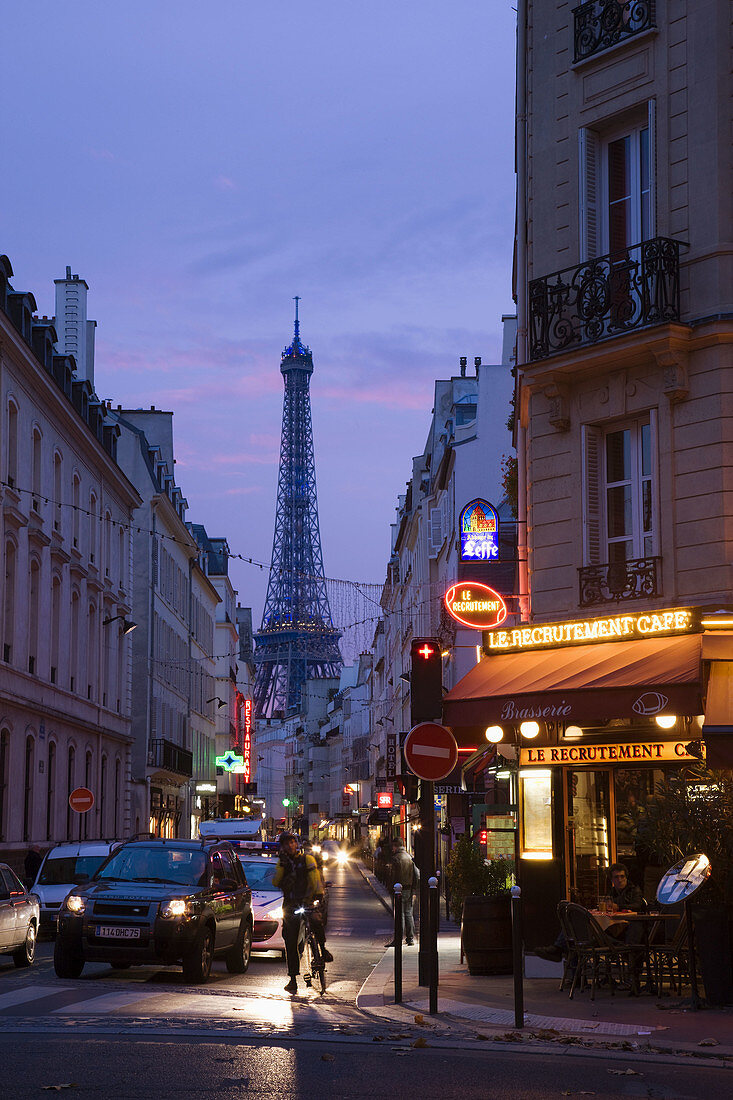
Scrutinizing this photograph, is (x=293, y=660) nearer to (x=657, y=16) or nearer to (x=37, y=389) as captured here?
(x=37, y=389)

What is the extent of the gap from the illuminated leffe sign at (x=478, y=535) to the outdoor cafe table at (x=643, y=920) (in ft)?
29.6

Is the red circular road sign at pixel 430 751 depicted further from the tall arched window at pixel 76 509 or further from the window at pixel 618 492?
the tall arched window at pixel 76 509

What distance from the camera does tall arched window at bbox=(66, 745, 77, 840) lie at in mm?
42625

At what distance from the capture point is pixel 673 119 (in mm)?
17859

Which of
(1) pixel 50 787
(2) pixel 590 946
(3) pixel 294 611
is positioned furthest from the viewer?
(3) pixel 294 611

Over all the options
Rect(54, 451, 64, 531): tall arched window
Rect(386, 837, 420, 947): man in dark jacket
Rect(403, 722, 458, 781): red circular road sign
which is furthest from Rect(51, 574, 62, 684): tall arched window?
Rect(403, 722, 458, 781): red circular road sign

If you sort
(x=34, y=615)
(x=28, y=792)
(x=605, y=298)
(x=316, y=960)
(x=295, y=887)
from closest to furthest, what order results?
(x=316, y=960) < (x=295, y=887) < (x=605, y=298) < (x=28, y=792) < (x=34, y=615)

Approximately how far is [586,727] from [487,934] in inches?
111

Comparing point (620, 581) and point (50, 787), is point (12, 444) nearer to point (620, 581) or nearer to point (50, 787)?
point (50, 787)

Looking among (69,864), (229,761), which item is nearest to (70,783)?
(69,864)

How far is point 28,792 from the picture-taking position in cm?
3806

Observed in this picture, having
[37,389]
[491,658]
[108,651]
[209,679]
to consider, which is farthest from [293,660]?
[491,658]

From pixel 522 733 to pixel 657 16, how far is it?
29.4ft

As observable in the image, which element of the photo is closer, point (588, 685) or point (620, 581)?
point (588, 685)
